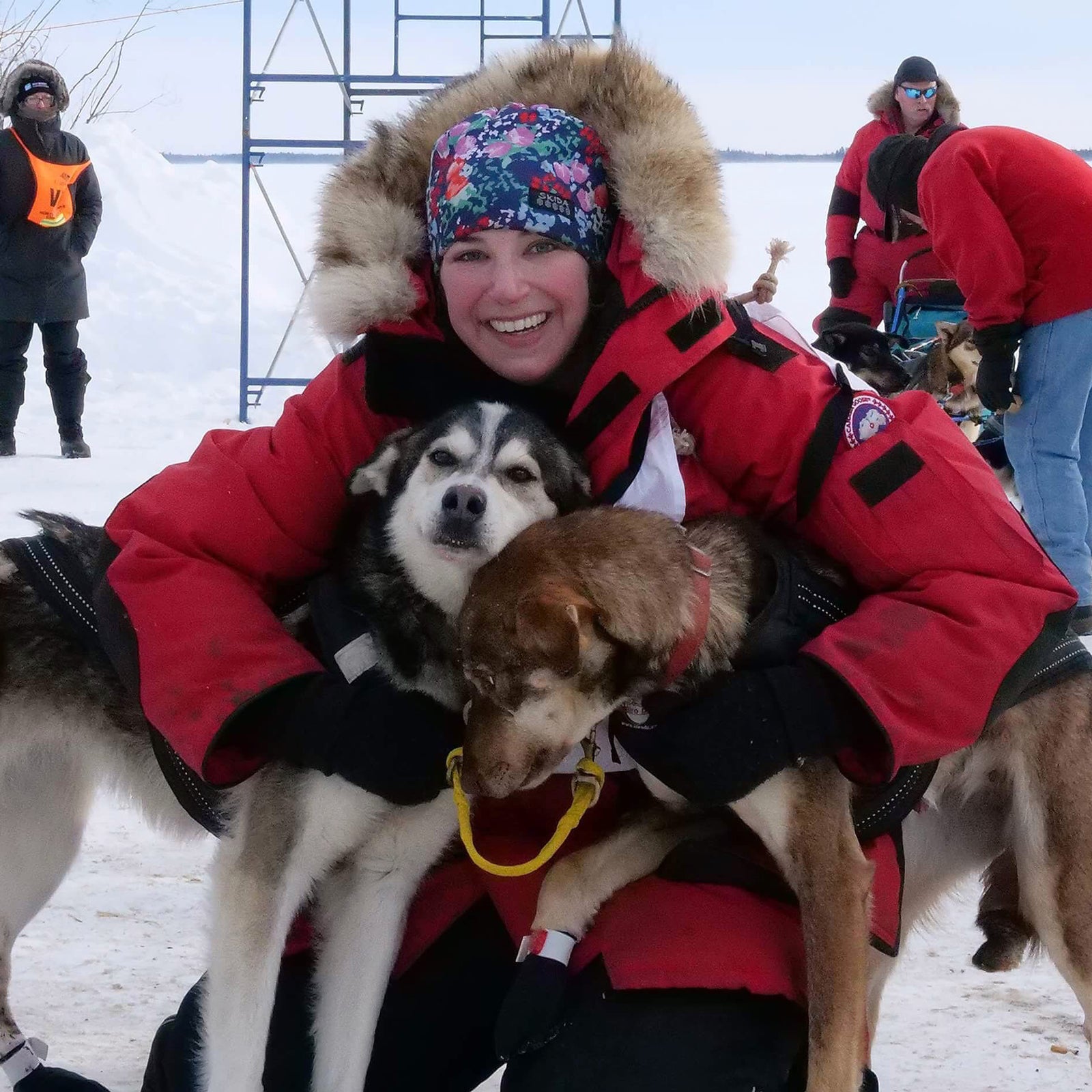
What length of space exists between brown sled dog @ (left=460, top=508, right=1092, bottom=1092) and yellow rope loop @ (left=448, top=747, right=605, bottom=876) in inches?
2.3

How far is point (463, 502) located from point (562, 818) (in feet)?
1.63

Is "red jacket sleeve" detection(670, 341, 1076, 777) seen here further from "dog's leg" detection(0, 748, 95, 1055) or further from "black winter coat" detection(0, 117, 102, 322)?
"black winter coat" detection(0, 117, 102, 322)

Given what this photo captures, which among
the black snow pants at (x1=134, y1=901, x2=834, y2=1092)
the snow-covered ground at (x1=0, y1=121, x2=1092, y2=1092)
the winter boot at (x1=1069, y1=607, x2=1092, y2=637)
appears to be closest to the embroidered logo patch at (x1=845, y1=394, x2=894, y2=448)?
A: the snow-covered ground at (x1=0, y1=121, x2=1092, y2=1092)

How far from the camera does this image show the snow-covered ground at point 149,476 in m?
2.45

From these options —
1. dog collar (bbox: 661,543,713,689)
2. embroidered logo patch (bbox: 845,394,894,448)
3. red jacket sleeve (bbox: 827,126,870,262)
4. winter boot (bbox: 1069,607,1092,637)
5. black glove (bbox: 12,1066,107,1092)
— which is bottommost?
black glove (bbox: 12,1066,107,1092)

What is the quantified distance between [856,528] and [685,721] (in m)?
0.40

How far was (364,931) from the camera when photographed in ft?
6.82

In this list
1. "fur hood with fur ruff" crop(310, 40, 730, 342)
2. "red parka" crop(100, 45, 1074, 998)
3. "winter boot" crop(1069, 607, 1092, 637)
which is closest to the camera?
"red parka" crop(100, 45, 1074, 998)

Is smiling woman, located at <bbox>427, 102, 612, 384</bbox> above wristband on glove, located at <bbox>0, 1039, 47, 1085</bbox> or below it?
above

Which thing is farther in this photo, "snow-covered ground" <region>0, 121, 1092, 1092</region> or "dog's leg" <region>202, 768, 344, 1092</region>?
"snow-covered ground" <region>0, 121, 1092, 1092</region>

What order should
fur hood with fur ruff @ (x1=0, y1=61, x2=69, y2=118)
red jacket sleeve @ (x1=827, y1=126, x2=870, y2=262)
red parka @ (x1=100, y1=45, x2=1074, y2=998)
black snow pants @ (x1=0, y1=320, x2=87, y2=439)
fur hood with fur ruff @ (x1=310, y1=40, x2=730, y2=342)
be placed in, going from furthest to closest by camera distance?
black snow pants @ (x1=0, y1=320, x2=87, y2=439) < fur hood with fur ruff @ (x1=0, y1=61, x2=69, y2=118) < red jacket sleeve @ (x1=827, y1=126, x2=870, y2=262) < fur hood with fur ruff @ (x1=310, y1=40, x2=730, y2=342) < red parka @ (x1=100, y1=45, x2=1074, y2=998)

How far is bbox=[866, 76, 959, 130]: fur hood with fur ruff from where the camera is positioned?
21.7ft

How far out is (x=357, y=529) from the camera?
7.20 feet

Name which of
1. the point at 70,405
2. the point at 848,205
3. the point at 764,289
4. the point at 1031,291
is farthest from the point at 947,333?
the point at 70,405
